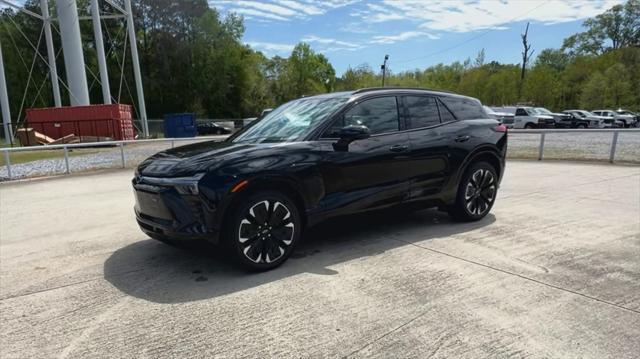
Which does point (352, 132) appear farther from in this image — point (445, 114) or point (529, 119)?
point (529, 119)

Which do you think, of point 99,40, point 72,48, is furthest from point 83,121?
point 99,40

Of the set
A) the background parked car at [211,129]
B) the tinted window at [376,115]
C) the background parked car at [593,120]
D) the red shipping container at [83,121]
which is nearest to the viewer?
the tinted window at [376,115]

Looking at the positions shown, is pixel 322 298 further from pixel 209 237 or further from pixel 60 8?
pixel 60 8

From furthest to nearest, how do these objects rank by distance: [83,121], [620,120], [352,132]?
[620,120] → [83,121] → [352,132]

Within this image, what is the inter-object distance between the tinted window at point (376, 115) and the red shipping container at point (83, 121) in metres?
25.3

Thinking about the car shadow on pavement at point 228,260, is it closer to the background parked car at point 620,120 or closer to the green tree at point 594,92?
the background parked car at point 620,120

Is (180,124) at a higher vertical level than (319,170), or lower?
lower

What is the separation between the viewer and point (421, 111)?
5.33 metres

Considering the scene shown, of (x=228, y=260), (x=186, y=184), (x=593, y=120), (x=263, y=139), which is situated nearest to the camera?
(x=186, y=184)

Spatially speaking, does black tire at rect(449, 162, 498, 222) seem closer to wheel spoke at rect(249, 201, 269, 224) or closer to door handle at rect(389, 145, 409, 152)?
door handle at rect(389, 145, 409, 152)

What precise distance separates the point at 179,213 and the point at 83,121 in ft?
87.9

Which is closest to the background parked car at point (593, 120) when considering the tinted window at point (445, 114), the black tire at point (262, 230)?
the tinted window at point (445, 114)

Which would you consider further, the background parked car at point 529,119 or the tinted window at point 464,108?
the background parked car at point 529,119

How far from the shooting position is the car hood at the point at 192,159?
3875mm
